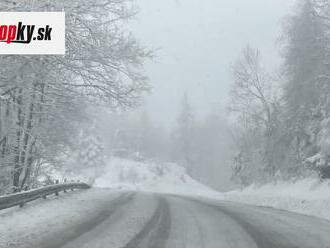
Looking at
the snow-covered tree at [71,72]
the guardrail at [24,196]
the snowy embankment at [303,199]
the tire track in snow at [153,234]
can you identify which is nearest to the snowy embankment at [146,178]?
the snowy embankment at [303,199]

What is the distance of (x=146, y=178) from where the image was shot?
8594cm

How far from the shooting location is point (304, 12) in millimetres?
35281

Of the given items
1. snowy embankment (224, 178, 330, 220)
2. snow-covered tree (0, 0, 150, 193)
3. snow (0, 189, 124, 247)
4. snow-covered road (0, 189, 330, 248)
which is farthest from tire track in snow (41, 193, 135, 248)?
snowy embankment (224, 178, 330, 220)

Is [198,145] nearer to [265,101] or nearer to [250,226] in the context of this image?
[265,101]

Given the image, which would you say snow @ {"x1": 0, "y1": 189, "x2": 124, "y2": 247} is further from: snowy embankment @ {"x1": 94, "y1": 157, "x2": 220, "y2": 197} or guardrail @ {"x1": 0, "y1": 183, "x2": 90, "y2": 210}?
snowy embankment @ {"x1": 94, "y1": 157, "x2": 220, "y2": 197}

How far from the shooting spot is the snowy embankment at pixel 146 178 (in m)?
71.0

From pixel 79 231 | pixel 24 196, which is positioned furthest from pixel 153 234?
pixel 24 196

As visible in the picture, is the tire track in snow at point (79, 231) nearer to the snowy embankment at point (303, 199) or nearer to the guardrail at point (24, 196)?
the guardrail at point (24, 196)

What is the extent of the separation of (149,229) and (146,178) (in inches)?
2917

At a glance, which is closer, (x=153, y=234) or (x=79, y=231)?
(x=153, y=234)

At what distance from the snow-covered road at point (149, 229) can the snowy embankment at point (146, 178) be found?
1932 inches

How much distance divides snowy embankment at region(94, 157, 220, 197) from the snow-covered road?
49.1 metres

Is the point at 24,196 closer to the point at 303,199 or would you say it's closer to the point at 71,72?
the point at 71,72

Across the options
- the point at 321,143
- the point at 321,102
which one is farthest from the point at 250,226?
the point at 321,102
